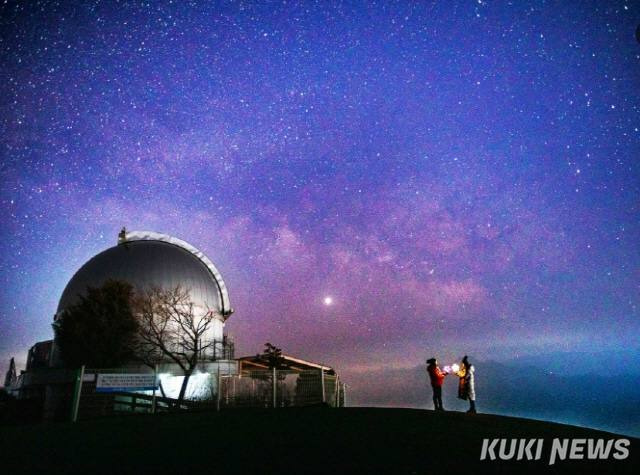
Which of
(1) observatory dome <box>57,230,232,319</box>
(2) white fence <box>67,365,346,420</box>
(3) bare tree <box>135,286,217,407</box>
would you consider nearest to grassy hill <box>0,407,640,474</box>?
(2) white fence <box>67,365,346,420</box>

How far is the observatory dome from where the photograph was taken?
28.9 meters

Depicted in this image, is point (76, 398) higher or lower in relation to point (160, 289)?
lower

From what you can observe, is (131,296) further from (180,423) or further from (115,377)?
(180,423)

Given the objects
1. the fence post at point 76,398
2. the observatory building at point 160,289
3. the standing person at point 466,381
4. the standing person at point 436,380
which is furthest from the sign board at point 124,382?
the standing person at point 466,381

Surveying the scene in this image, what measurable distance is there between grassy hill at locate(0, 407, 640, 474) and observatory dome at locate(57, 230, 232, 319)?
1955 cm

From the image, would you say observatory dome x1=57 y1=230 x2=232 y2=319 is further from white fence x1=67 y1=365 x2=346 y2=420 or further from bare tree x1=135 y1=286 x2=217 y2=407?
white fence x1=67 y1=365 x2=346 y2=420

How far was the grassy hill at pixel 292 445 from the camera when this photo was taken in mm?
5176

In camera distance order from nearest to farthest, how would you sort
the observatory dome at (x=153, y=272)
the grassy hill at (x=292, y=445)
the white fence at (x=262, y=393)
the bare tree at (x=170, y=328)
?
the grassy hill at (x=292, y=445) → the white fence at (x=262, y=393) → the bare tree at (x=170, y=328) → the observatory dome at (x=153, y=272)

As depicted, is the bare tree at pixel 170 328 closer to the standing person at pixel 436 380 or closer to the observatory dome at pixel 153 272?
the observatory dome at pixel 153 272

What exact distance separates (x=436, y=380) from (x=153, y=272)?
2331 centimetres

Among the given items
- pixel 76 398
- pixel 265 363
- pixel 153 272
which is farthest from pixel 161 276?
pixel 76 398

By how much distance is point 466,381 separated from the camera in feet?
40.5

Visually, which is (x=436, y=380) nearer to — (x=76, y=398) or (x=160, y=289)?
(x=76, y=398)

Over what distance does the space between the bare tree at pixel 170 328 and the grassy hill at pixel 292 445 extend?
14875 millimetres
